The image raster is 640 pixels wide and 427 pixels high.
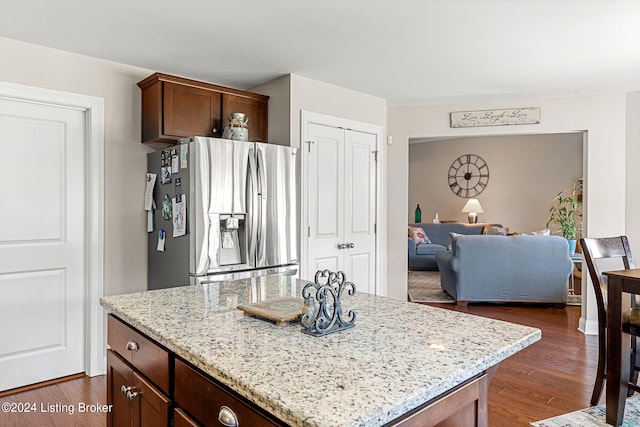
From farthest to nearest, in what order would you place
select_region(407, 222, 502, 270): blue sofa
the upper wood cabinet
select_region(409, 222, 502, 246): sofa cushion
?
select_region(409, 222, 502, 246): sofa cushion → select_region(407, 222, 502, 270): blue sofa → the upper wood cabinet

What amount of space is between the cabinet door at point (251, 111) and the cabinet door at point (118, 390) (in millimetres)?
2158

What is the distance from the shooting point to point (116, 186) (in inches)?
124

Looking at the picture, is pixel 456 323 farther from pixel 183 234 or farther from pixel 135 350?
pixel 183 234

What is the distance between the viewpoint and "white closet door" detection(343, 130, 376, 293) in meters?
3.93

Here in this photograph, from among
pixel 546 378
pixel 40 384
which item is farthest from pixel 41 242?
pixel 546 378

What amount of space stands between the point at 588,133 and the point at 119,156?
169 inches

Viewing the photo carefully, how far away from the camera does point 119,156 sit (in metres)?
3.16

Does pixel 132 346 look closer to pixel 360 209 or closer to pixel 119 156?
pixel 119 156

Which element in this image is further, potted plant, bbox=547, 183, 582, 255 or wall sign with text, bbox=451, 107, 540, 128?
potted plant, bbox=547, 183, 582, 255

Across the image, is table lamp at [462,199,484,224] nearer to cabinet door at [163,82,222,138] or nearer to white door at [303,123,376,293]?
white door at [303,123,376,293]

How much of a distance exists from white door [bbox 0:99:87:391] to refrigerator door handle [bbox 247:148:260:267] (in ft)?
3.98

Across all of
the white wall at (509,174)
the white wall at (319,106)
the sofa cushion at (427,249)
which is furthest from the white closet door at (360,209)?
the white wall at (509,174)

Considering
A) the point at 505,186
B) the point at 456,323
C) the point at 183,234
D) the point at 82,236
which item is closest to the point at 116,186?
the point at 82,236

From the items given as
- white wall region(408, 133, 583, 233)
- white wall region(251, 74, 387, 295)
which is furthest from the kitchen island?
white wall region(408, 133, 583, 233)
